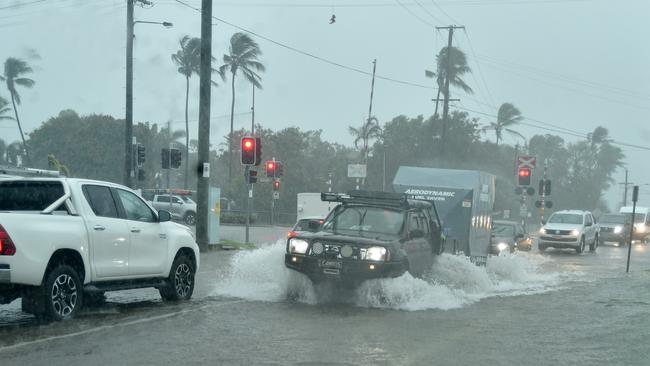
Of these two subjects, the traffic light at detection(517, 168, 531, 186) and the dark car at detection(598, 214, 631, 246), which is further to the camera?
the dark car at detection(598, 214, 631, 246)

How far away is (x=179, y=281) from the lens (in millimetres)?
12578

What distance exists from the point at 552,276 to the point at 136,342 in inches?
560

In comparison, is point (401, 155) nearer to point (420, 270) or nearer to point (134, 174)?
point (134, 174)

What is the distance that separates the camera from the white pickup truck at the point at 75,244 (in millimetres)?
9312

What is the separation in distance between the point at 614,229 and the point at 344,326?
119ft

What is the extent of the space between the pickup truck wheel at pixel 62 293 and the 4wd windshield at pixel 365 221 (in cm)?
449

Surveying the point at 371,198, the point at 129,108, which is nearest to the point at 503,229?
the point at 129,108

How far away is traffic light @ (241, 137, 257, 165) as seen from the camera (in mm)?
25062

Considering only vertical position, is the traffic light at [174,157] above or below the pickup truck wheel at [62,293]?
above

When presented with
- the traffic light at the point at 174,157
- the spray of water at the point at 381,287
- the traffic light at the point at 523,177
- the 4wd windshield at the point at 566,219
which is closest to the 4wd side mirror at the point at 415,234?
the spray of water at the point at 381,287

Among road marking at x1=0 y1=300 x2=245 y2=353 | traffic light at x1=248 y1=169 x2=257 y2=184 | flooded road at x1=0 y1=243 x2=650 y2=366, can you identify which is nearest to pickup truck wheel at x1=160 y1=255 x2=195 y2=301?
flooded road at x1=0 y1=243 x2=650 y2=366

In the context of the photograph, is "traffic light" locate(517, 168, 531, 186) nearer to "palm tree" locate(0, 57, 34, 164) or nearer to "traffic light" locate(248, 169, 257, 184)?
"traffic light" locate(248, 169, 257, 184)

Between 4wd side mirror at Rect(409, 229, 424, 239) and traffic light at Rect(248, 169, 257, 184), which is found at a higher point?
traffic light at Rect(248, 169, 257, 184)

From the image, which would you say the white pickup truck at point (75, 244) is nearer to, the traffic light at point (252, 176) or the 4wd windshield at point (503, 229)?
the traffic light at point (252, 176)
